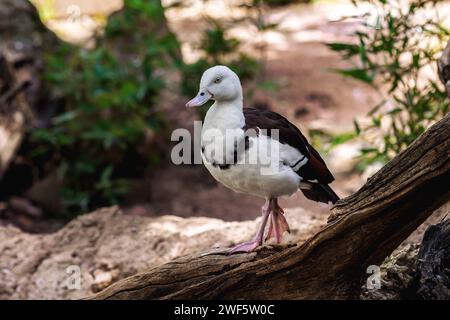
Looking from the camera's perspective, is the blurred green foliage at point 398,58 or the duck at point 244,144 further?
the blurred green foliage at point 398,58

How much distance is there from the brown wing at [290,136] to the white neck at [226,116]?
5 cm

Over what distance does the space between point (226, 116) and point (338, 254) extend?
26.9 inches

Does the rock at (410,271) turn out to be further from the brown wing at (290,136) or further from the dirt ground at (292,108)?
the dirt ground at (292,108)

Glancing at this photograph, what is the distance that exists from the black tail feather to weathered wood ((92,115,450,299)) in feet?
1.34

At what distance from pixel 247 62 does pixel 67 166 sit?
1.57 metres

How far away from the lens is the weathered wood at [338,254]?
9.44 ft

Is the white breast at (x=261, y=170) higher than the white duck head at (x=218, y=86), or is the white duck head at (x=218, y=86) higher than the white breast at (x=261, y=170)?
the white duck head at (x=218, y=86)

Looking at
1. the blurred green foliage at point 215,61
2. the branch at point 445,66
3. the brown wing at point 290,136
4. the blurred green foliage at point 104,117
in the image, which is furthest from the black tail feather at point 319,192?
the blurred green foliage at point 215,61

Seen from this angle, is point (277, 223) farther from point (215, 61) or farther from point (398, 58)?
point (215, 61)

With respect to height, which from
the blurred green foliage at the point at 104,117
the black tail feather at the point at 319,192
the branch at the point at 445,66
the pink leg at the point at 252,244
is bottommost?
the pink leg at the point at 252,244

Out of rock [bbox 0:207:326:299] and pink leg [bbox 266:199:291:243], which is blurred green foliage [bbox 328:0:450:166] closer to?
rock [bbox 0:207:326:299]

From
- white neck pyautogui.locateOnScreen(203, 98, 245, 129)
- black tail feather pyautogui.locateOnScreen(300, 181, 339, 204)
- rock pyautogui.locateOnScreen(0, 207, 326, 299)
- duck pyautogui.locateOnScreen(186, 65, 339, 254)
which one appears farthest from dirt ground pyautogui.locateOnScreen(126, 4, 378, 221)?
white neck pyautogui.locateOnScreen(203, 98, 245, 129)

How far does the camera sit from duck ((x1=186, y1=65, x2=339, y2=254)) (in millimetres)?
3068
